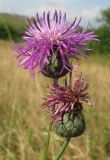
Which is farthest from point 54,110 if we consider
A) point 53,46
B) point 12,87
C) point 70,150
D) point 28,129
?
point 12,87

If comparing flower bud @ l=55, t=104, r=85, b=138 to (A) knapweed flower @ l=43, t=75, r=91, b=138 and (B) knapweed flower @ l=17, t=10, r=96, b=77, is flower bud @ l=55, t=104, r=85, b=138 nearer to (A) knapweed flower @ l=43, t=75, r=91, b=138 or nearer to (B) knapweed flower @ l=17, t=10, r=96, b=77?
(A) knapweed flower @ l=43, t=75, r=91, b=138

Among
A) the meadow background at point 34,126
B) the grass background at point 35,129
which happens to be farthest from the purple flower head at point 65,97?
the grass background at point 35,129

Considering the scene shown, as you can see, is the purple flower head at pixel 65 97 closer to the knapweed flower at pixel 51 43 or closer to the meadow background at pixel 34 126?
the knapweed flower at pixel 51 43

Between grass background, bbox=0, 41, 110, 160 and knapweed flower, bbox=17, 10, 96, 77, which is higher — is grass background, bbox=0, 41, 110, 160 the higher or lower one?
the lower one

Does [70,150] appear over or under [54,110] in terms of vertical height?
under

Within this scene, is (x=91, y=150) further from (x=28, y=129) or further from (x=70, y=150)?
(x=28, y=129)

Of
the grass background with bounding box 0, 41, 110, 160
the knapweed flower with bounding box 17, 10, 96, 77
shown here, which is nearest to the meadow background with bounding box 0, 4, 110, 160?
the grass background with bounding box 0, 41, 110, 160
